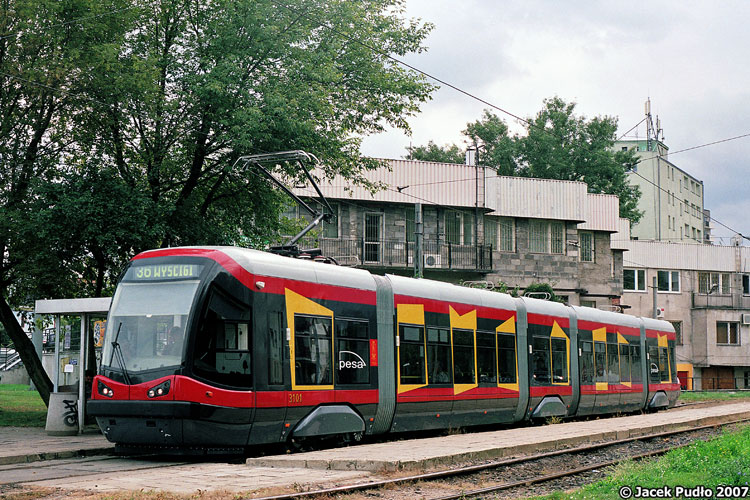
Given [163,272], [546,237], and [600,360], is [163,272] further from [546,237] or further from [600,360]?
[546,237]

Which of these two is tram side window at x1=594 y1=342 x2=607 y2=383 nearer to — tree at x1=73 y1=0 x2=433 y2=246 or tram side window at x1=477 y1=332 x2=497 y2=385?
tram side window at x1=477 y1=332 x2=497 y2=385

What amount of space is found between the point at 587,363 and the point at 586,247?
21.2 metres

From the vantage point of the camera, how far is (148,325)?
1439 centimetres

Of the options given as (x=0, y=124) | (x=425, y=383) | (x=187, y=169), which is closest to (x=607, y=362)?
(x=425, y=383)

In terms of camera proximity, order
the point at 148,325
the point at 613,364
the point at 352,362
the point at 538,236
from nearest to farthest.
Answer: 1. the point at 148,325
2. the point at 352,362
3. the point at 613,364
4. the point at 538,236

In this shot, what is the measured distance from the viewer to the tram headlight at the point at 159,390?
13.8 m

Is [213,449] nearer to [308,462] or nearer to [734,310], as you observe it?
[308,462]

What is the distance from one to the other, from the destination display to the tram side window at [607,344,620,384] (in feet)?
55.7

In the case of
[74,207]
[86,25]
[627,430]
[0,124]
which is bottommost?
[627,430]

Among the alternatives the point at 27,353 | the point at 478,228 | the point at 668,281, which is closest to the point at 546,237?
the point at 478,228

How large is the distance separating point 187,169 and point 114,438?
38.4 feet

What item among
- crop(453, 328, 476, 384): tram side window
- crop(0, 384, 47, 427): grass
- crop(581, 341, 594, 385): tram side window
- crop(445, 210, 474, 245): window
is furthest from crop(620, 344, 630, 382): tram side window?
crop(0, 384, 47, 427): grass

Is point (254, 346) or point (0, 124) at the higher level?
point (0, 124)

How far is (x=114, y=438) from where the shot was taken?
47.3ft
